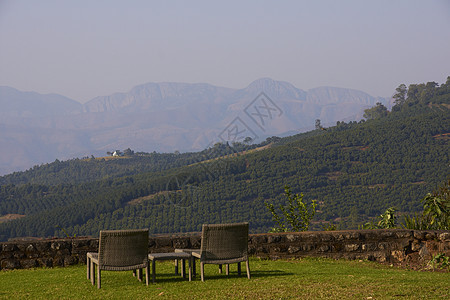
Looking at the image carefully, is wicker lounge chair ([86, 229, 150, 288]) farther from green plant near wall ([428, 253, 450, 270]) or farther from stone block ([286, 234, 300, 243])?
green plant near wall ([428, 253, 450, 270])

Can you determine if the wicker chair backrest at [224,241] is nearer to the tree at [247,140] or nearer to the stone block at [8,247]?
the stone block at [8,247]

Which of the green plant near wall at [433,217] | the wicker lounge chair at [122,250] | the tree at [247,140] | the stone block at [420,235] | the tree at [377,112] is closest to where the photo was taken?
the wicker lounge chair at [122,250]

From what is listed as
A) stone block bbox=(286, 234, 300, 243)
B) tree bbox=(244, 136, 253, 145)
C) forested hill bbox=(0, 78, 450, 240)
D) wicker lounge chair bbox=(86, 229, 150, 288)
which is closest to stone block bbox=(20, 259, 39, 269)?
wicker lounge chair bbox=(86, 229, 150, 288)

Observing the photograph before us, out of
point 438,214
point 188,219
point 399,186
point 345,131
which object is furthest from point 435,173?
point 438,214

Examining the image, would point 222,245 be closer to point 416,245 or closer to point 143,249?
point 143,249

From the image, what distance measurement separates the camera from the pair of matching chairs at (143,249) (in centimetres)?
548

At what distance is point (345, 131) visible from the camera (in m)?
95.1

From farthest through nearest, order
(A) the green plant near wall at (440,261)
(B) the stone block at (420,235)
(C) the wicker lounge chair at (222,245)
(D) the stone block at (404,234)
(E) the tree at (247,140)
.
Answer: (E) the tree at (247,140) < (D) the stone block at (404,234) < (B) the stone block at (420,235) < (A) the green plant near wall at (440,261) < (C) the wicker lounge chair at (222,245)

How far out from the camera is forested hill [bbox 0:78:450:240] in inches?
2842

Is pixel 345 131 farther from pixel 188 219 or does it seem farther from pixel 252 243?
pixel 252 243

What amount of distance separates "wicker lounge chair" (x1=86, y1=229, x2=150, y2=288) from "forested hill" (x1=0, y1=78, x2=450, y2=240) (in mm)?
61127

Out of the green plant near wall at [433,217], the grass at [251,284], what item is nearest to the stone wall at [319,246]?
the grass at [251,284]

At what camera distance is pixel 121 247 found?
18.1 ft

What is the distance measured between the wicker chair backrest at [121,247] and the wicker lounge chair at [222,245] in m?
0.68
